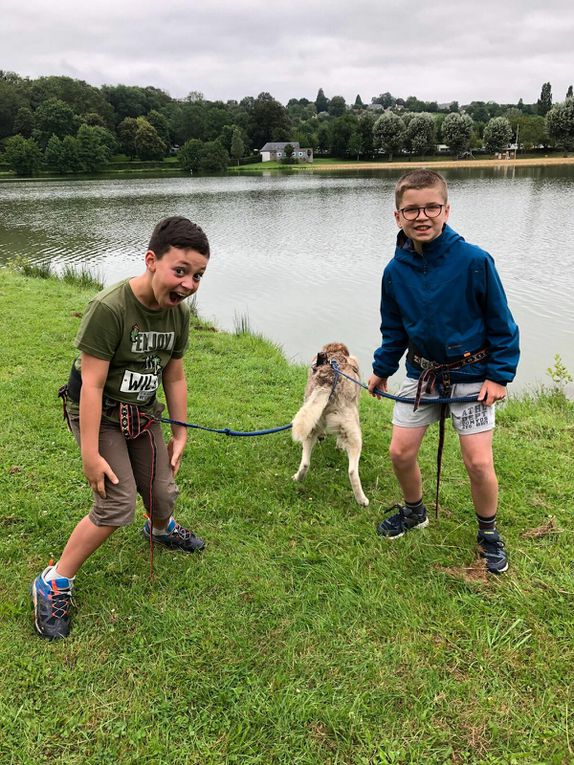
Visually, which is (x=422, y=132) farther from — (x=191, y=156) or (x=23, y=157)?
(x=23, y=157)

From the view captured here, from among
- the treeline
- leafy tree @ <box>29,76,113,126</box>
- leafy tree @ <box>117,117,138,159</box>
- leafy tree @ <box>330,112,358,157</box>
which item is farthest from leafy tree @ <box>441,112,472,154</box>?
leafy tree @ <box>29,76,113,126</box>

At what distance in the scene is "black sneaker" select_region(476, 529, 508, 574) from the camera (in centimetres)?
341

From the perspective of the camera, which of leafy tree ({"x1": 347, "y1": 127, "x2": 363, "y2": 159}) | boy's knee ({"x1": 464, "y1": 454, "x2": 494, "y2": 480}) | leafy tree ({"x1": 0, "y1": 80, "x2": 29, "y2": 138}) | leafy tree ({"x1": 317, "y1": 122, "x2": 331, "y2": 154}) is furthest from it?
leafy tree ({"x1": 317, "y1": 122, "x2": 331, "y2": 154})

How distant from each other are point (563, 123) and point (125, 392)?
91.1 m

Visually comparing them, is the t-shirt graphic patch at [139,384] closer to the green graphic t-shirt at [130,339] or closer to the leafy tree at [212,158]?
the green graphic t-shirt at [130,339]

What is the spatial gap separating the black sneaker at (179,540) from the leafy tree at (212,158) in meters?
96.0

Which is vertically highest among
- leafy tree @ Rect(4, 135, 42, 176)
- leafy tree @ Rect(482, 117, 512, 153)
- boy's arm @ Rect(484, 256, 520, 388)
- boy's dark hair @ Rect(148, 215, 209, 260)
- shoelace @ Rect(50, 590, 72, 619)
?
leafy tree @ Rect(482, 117, 512, 153)

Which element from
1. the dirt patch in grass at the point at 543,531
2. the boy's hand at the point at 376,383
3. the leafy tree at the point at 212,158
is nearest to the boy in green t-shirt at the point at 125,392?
the boy's hand at the point at 376,383

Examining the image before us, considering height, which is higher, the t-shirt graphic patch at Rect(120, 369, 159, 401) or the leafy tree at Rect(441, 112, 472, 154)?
the leafy tree at Rect(441, 112, 472, 154)

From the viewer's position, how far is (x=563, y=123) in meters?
73.9

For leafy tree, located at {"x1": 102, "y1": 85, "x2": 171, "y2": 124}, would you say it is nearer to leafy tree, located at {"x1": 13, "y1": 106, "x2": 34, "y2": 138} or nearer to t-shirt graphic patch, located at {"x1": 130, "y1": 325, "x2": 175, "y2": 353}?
leafy tree, located at {"x1": 13, "y1": 106, "x2": 34, "y2": 138}

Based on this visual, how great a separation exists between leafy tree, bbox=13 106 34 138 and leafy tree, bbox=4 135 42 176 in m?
24.9

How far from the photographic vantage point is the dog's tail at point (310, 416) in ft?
14.6

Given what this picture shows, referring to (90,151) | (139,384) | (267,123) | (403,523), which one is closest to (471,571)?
(403,523)
